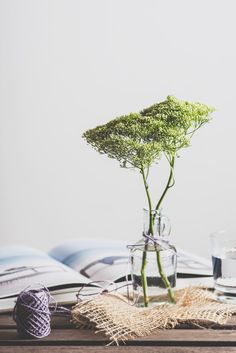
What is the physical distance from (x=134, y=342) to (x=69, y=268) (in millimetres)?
420

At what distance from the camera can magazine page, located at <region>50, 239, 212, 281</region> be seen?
1360 mm

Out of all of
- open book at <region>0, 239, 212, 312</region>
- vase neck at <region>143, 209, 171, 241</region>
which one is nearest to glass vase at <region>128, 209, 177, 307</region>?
vase neck at <region>143, 209, 171, 241</region>

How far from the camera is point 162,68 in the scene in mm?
2865

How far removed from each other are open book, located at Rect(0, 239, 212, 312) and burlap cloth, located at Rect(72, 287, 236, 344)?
0.31 feet

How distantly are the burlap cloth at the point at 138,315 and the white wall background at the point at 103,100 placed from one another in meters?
1.75

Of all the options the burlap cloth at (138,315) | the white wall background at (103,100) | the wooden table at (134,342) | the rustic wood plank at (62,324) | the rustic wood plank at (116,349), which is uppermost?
the white wall background at (103,100)

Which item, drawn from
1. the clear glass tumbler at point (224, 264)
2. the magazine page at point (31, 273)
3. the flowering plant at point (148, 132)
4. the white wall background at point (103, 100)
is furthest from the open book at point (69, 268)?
the white wall background at point (103, 100)

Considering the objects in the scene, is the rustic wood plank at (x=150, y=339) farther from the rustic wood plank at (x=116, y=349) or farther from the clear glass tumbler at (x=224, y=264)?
the clear glass tumbler at (x=224, y=264)

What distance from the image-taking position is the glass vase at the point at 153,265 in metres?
1.09

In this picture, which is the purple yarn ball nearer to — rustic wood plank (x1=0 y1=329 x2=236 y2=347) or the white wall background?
rustic wood plank (x1=0 y1=329 x2=236 y2=347)

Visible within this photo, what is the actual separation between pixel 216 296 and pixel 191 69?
1.81 metres

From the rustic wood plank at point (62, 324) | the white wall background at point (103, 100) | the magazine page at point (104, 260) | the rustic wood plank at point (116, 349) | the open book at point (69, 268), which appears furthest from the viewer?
the white wall background at point (103, 100)

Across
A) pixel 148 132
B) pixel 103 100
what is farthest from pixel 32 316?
pixel 103 100

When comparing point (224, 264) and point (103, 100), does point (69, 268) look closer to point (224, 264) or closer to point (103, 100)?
point (224, 264)
